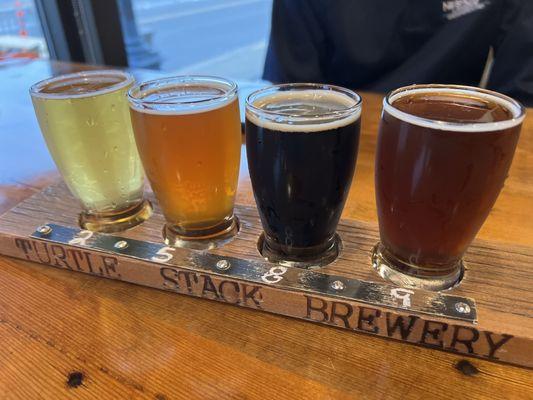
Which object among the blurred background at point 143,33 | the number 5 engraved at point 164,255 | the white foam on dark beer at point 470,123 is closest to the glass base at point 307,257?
the number 5 engraved at point 164,255

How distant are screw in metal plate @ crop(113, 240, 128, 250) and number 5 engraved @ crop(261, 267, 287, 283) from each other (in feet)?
0.83

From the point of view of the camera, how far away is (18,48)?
8.71ft

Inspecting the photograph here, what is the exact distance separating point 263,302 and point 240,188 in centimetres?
40

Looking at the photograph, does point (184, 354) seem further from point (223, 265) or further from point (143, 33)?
point (143, 33)

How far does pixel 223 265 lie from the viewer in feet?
2.39

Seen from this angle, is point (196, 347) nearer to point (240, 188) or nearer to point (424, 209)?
point (424, 209)

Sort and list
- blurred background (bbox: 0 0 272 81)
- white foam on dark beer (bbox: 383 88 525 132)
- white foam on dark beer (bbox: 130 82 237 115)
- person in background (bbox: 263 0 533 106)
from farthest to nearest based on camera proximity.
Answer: blurred background (bbox: 0 0 272 81), person in background (bbox: 263 0 533 106), white foam on dark beer (bbox: 130 82 237 115), white foam on dark beer (bbox: 383 88 525 132)

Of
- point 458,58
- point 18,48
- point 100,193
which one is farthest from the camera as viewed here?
point 18,48

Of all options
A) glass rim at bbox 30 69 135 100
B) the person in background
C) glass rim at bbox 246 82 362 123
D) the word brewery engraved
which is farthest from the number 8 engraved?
the person in background

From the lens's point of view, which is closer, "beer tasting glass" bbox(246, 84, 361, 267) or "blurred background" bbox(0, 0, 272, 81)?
"beer tasting glass" bbox(246, 84, 361, 267)

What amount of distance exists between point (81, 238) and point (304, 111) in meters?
0.44

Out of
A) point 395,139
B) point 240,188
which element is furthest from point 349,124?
point 240,188

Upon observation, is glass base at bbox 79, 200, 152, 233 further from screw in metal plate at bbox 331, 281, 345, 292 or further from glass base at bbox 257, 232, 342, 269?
screw in metal plate at bbox 331, 281, 345, 292

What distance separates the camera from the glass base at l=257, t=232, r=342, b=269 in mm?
739
